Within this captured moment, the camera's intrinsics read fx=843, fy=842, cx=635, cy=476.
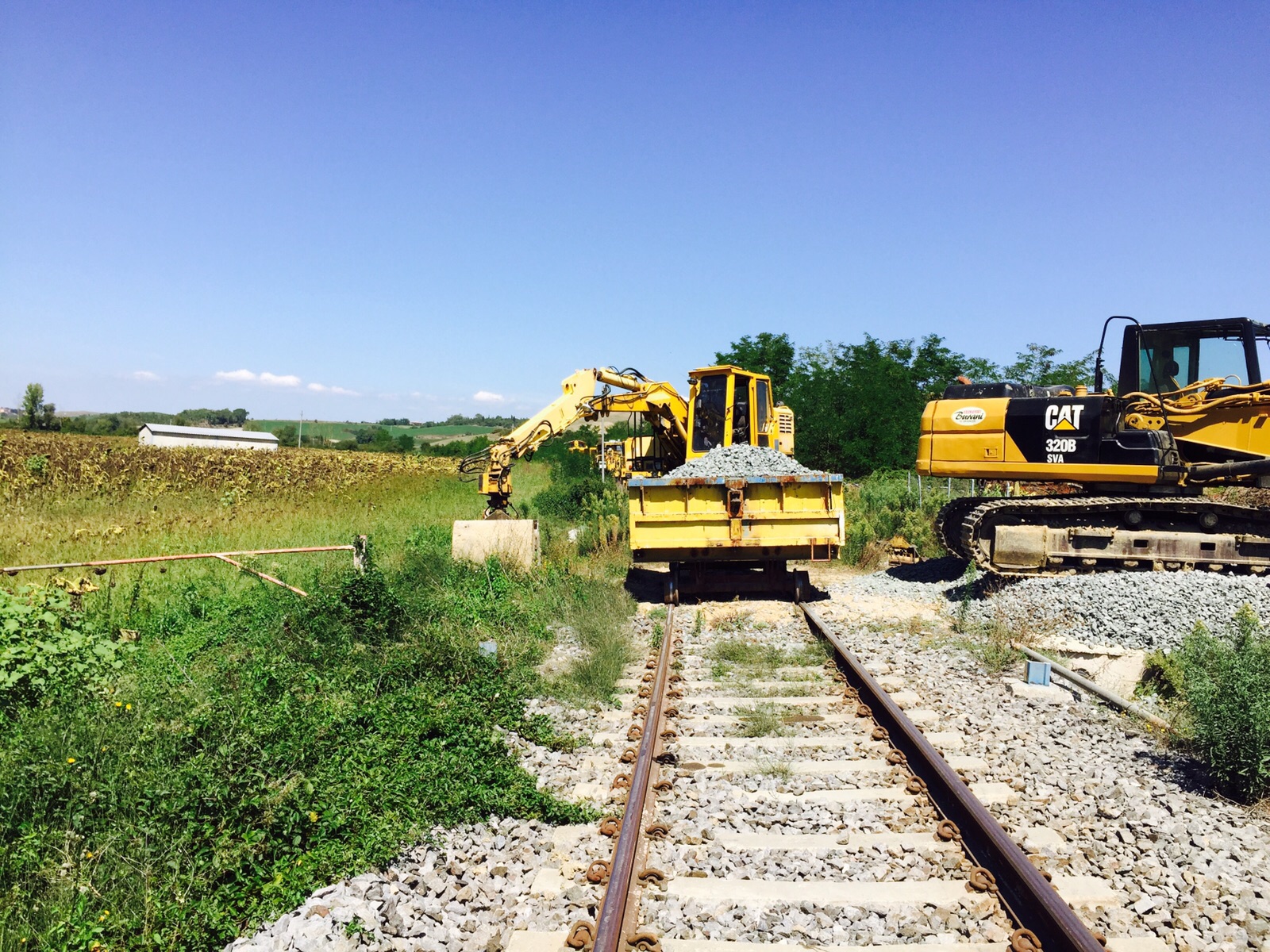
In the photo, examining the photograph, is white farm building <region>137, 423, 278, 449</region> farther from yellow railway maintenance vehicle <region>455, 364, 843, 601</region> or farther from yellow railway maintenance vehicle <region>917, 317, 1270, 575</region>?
yellow railway maintenance vehicle <region>917, 317, 1270, 575</region>

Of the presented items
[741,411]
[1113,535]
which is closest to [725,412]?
[741,411]

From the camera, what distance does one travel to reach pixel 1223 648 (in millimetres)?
6297

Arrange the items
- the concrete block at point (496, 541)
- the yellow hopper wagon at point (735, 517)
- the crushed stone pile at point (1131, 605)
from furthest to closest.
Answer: the concrete block at point (496, 541)
the yellow hopper wagon at point (735, 517)
the crushed stone pile at point (1131, 605)

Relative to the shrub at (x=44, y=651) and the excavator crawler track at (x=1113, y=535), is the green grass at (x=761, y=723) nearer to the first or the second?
the shrub at (x=44, y=651)

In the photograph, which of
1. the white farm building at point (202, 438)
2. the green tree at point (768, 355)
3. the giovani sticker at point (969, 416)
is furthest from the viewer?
the white farm building at point (202, 438)

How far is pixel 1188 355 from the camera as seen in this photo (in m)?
11.1

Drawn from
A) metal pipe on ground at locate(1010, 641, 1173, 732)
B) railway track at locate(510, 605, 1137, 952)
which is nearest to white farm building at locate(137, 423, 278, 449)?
metal pipe on ground at locate(1010, 641, 1173, 732)

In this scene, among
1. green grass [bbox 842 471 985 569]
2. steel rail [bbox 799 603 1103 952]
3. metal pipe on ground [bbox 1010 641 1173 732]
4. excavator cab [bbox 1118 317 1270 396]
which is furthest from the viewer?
green grass [bbox 842 471 985 569]

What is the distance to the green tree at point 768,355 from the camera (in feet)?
124

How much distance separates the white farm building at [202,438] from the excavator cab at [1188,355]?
45.9 meters

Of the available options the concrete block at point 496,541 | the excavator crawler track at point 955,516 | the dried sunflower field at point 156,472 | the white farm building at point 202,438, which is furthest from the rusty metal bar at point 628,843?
the white farm building at point 202,438

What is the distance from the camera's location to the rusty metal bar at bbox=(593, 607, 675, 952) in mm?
3439

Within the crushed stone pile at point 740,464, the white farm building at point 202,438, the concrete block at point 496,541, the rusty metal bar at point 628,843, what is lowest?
the rusty metal bar at point 628,843

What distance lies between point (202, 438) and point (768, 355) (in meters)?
42.5
